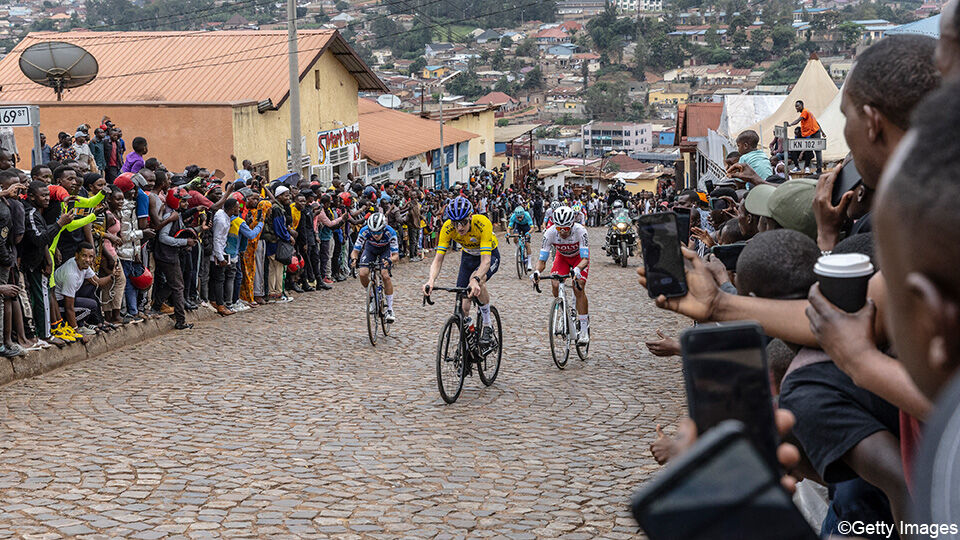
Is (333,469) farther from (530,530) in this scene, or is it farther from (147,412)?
(147,412)

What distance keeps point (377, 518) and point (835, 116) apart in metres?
16.5

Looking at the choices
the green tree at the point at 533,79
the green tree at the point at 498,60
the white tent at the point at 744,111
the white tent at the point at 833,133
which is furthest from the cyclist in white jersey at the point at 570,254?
the green tree at the point at 498,60

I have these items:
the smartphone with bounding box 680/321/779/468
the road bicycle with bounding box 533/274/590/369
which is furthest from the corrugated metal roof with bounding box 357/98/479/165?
the smartphone with bounding box 680/321/779/468

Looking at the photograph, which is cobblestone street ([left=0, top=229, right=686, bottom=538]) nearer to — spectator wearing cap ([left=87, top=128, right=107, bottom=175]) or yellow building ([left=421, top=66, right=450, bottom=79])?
spectator wearing cap ([left=87, top=128, right=107, bottom=175])

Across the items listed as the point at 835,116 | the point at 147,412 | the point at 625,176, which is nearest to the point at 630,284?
the point at 835,116

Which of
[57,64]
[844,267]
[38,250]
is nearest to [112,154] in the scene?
[57,64]

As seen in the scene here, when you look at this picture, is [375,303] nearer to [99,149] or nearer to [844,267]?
[99,149]

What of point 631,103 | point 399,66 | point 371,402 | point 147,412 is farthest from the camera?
point 399,66

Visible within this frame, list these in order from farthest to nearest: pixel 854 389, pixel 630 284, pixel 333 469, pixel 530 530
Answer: pixel 630 284, pixel 333 469, pixel 530 530, pixel 854 389

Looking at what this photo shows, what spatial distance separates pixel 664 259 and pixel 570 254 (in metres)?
9.70

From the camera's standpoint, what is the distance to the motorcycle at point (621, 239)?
29438 millimetres

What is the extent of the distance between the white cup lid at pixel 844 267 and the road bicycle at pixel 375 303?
11319 mm

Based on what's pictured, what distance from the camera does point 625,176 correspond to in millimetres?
82438

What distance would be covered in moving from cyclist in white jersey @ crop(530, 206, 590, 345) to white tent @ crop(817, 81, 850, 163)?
732cm
